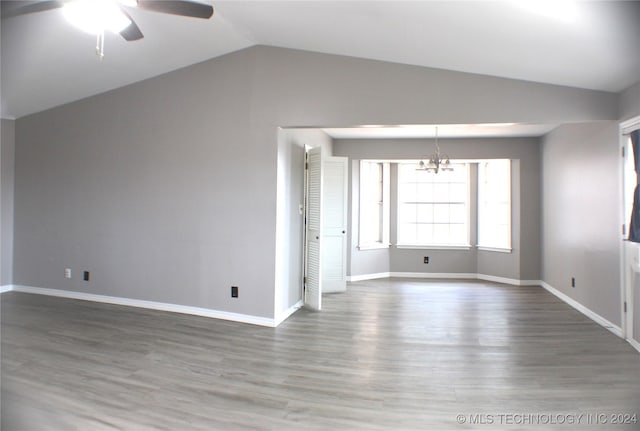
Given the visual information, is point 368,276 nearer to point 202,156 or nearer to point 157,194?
point 202,156

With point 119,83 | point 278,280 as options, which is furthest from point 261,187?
point 119,83

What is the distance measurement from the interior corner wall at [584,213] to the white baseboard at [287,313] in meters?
3.46

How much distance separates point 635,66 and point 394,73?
1.96 meters

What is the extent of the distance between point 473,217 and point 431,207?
0.79 m

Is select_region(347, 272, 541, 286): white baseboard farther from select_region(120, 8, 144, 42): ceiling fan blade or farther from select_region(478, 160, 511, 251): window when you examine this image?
select_region(120, 8, 144, 42): ceiling fan blade

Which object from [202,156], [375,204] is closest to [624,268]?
[375,204]

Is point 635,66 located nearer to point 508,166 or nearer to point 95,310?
point 508,166

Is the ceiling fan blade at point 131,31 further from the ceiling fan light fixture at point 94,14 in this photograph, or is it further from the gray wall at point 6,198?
the gray wall at point 6,198

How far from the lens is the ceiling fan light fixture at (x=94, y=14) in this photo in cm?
206

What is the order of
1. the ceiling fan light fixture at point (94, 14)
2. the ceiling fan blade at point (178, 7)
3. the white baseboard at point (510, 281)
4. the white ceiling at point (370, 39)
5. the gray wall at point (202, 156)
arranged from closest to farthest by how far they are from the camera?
the ceiling fan light fixture at point (94, 14), the ceiling fan blade at point (178, 7), the white ceiling at point (370, 39), the gray wall at point (202, 156), the white baseboard at point (510, 281)

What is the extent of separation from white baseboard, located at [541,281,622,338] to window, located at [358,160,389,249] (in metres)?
2.77

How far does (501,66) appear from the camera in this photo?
337 cm

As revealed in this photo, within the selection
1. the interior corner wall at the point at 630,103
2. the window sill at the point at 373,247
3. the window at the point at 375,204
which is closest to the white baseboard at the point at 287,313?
the window sill at the point at 373,247

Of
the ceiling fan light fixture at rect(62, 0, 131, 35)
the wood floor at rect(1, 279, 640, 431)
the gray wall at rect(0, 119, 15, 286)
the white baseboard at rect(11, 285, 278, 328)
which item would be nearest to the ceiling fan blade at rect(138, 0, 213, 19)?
the ceiling fan light fixture at rect(62, 0, 131, 35)
